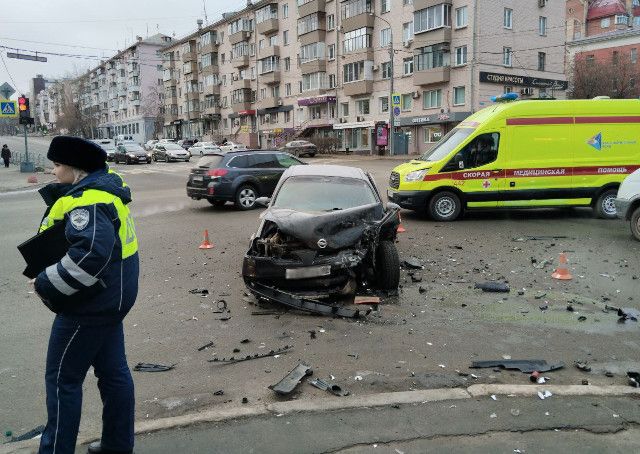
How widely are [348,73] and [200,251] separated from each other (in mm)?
40988

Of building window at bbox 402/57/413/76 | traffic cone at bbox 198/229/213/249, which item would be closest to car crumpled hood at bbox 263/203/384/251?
traffic cone at bbox 198/229/213/249

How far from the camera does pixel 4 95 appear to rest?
24.9 meters

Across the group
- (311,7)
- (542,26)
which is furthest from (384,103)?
(311,7)

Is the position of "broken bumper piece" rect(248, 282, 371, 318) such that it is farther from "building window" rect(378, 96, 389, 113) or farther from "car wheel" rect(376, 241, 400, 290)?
"building window" rect(378, 96, 389, 113)

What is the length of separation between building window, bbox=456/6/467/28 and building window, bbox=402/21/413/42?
15.0 ft

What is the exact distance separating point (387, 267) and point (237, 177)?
8869mm

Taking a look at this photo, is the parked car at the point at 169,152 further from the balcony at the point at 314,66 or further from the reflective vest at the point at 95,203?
the reflective vest at the point at 95,203

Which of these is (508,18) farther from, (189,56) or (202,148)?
(189,56)

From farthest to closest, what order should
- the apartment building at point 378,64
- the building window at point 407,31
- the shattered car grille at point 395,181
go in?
the building window at point 407,31 → the apartment building at point 378,64 → the shattered car grille at point 395,181

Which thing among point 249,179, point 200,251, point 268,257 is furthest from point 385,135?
point 268,257

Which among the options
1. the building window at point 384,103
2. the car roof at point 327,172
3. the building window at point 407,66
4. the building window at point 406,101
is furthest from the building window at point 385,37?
the car roof at point 327,172

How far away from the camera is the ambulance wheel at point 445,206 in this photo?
12070 millimetres

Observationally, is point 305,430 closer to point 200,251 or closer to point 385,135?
point 200,251

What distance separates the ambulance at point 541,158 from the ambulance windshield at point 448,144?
0.05m
